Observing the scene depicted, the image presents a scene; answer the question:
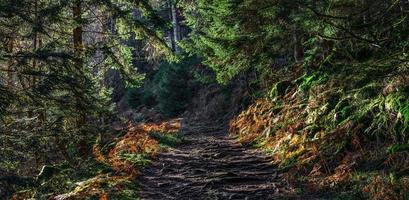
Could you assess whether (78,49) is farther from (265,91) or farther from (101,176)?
(265,91)

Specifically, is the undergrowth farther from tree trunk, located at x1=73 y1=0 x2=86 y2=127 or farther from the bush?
the bush

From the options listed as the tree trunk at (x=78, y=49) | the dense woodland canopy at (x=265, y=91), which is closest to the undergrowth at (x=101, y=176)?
the dense woodland canopy at (x=265, y=91)

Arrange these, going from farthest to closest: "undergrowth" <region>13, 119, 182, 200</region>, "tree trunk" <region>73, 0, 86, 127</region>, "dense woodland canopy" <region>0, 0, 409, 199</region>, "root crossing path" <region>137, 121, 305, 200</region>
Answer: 1. "tree trunk" <region>73, 0, 86, 127</region>
2. "root crossing path" <region>137, 121, 305, 200</region>
3. "undergrowth" <region>13, 119, 182, 200</region>
4. "dense woodland canopy" <region>0, 0, 409, 199</region>

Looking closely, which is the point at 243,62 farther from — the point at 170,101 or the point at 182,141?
the point at 170,101

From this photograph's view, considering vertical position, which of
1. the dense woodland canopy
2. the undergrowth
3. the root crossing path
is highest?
the dense woodland canopy

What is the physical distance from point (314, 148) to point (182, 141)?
6490mm

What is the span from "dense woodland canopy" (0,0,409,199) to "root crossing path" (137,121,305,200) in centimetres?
44

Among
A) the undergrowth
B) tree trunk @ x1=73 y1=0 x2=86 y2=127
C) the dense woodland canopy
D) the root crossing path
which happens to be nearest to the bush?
the dense woodland canopy

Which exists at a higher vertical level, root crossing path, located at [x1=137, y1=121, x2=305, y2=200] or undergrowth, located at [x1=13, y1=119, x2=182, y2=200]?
undergrowth, located at [x1=13, y1=119, x2=182, y2=200]

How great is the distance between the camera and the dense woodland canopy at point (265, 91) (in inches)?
269

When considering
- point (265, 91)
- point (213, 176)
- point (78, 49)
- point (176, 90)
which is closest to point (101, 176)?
point (213, 176)

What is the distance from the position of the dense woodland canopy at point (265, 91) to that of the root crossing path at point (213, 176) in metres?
0.44

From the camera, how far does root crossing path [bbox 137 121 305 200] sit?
773cm

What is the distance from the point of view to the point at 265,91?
16.6 meters
